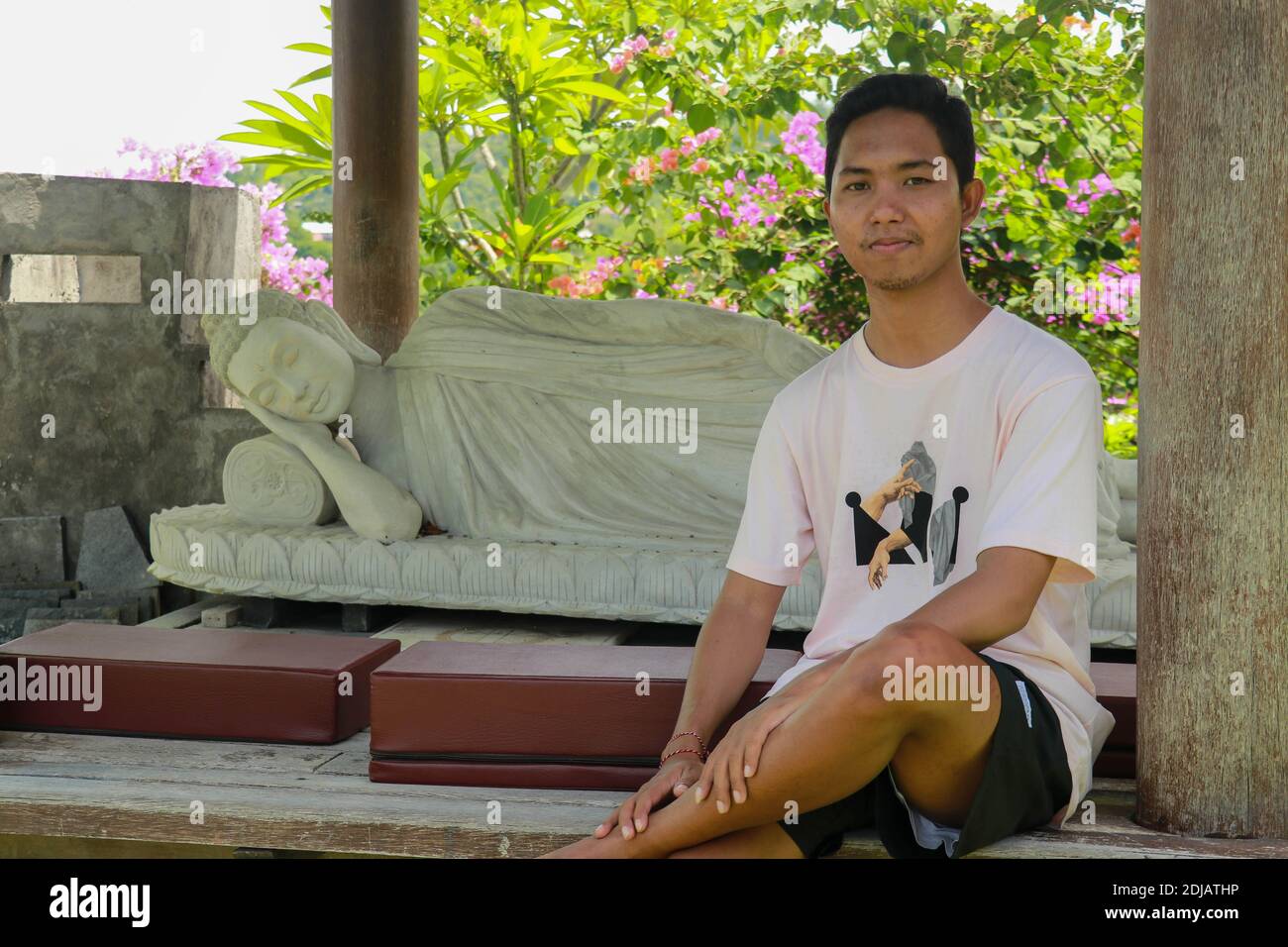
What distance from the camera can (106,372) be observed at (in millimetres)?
4305

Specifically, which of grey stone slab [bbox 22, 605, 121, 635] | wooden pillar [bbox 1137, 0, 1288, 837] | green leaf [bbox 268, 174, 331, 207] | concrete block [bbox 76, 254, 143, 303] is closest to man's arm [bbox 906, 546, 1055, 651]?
wooden pillar [bbox 1137, 0, 1288, 837]

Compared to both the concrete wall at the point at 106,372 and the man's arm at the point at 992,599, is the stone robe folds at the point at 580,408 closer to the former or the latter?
the concrete wall at the point at 106,372

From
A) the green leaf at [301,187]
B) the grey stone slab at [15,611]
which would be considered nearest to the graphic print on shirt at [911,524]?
the grey stone slab at [15,611]

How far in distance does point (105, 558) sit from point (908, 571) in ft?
10.4

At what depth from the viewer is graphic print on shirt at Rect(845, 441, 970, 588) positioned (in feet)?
6.12

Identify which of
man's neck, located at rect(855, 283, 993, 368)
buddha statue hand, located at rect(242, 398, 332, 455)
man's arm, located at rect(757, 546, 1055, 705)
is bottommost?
man's arm, located at rect(757, 546, 1055, 705)

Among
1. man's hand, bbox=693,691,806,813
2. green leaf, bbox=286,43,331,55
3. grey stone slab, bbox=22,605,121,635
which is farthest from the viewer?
green leaf, bbox=286,43,331,55

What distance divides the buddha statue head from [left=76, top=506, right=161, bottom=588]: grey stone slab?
101cm

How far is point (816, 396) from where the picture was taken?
79.3 inches

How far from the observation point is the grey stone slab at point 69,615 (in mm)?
3941

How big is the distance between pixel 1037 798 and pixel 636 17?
400 centimetres

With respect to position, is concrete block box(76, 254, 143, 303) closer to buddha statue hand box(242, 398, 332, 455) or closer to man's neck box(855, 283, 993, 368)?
buddha statue hand box(242, 398, 332, 455)

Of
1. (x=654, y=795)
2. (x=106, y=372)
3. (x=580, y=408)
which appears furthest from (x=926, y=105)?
(x=106, y=372)

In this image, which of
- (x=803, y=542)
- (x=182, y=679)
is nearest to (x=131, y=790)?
(x=182, y=679)
